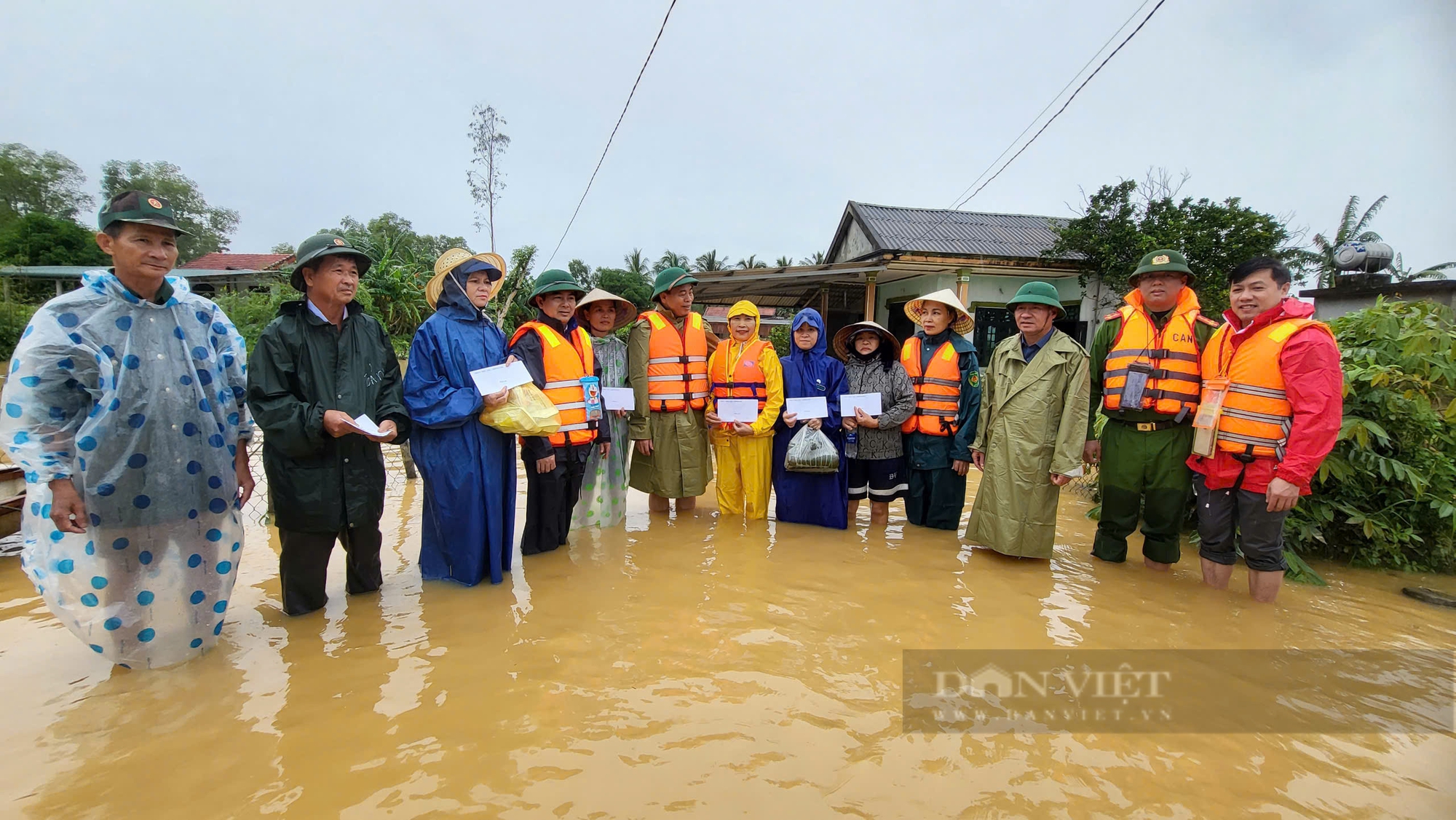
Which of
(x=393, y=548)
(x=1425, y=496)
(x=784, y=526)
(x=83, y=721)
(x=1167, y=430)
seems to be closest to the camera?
(x=83, y=721)

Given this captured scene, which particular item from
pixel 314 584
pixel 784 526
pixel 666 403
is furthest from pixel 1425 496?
pixel 314 584

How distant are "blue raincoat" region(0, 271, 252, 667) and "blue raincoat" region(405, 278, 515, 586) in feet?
3.00

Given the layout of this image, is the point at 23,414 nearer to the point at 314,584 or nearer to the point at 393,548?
the point at 314,584

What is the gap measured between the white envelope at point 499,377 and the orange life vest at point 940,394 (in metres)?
2.77

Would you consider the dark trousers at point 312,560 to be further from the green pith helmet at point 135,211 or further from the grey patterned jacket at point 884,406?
the grey patterned jacket at point 884,406

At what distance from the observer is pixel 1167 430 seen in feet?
12.8

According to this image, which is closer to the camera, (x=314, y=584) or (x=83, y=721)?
(x=83, y=721)

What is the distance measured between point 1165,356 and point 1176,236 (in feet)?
35.5

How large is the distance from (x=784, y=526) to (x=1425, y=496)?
4212 millimetres

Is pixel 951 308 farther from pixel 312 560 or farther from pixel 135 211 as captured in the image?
pixel 135 211

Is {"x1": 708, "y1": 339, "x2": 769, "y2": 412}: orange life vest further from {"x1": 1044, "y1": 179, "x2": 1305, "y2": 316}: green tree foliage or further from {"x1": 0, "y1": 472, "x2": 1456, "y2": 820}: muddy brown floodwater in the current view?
{"x1": 1044, "y1": 179, "x2": 1305, "y2": 316}: green tree foliage

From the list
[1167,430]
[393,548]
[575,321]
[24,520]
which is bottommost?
[393,548]

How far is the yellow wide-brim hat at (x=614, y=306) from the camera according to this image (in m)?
4.58

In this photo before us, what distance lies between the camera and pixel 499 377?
3.60 meters
